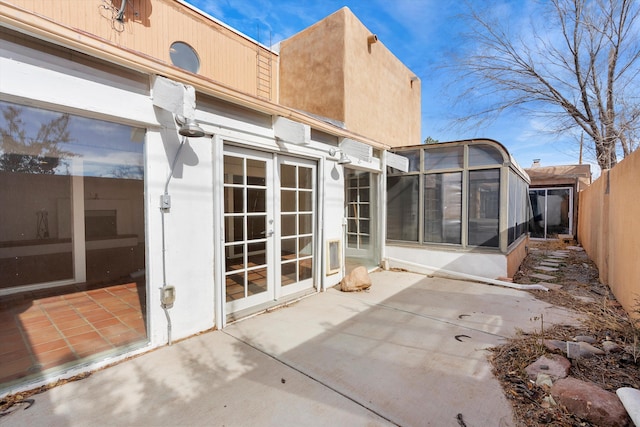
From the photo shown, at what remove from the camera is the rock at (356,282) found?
16.8ft

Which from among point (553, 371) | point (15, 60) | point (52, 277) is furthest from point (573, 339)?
point (52, 277)

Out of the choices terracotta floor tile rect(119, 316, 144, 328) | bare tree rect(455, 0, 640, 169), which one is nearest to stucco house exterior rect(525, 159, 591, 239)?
bare tree rect(455, 0, 640, 169)

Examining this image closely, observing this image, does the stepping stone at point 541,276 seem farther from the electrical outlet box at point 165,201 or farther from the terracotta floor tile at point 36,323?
the terracotta floor tile at point 36,323

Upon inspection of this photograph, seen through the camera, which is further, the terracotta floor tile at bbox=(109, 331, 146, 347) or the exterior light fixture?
the terracotta floor tile at bbox=(109, 331, 146, 347)

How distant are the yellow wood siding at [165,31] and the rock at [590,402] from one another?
5927 millimetres

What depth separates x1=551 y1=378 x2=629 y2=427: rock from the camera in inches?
75.1

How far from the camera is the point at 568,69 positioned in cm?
890

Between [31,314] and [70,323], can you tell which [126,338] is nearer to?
[70,323]

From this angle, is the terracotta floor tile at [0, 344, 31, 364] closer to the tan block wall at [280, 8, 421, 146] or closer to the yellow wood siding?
the yellow wood siding

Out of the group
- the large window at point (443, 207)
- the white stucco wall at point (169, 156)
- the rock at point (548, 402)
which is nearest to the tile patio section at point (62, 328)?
the white stucco wall at point (169, 156)

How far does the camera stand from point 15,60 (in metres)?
2.17

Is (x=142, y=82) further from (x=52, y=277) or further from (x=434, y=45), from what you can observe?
(x=434, y=45)

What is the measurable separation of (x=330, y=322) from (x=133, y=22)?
24.1 ft

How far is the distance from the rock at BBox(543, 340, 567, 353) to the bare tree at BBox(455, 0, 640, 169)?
25.5 feet
